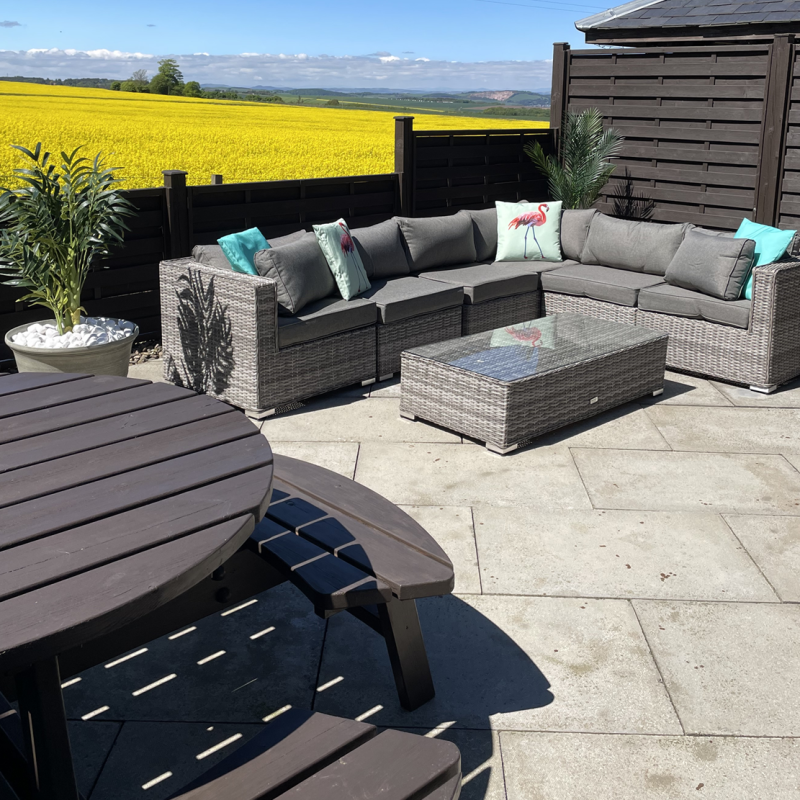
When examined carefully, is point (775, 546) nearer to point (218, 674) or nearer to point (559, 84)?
point (218, 674)

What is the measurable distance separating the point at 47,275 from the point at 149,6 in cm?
3781

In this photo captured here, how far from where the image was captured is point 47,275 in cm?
453

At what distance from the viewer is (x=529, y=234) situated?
21.1ft

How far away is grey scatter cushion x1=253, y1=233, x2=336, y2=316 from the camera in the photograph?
4.76m

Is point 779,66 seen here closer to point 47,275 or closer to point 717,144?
point 717,144

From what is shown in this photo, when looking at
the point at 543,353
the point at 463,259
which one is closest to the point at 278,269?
the point at 543,353

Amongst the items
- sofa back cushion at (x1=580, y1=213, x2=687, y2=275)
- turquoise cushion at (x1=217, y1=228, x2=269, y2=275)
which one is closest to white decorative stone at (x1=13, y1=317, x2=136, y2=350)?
turquoise cushion at (x1=217, y1=228, x2=269, y2=275)

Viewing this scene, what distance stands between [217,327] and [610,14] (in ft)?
19.9

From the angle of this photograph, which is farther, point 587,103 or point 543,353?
point 587,103

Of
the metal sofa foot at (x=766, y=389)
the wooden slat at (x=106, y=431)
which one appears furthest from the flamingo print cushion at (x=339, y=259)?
the wooden slat at (x=106, y=431)

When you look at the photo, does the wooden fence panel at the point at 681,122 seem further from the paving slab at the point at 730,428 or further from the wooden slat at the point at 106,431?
the wooden slat at the point at 106,431

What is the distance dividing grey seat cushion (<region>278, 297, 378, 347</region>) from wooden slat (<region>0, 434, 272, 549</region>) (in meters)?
2.59

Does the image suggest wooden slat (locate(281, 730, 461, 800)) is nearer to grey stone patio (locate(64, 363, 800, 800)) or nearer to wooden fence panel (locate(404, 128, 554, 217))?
grey stone patio (locate(64, 363, 800, 800))

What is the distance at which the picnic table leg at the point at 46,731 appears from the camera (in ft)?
5.16
